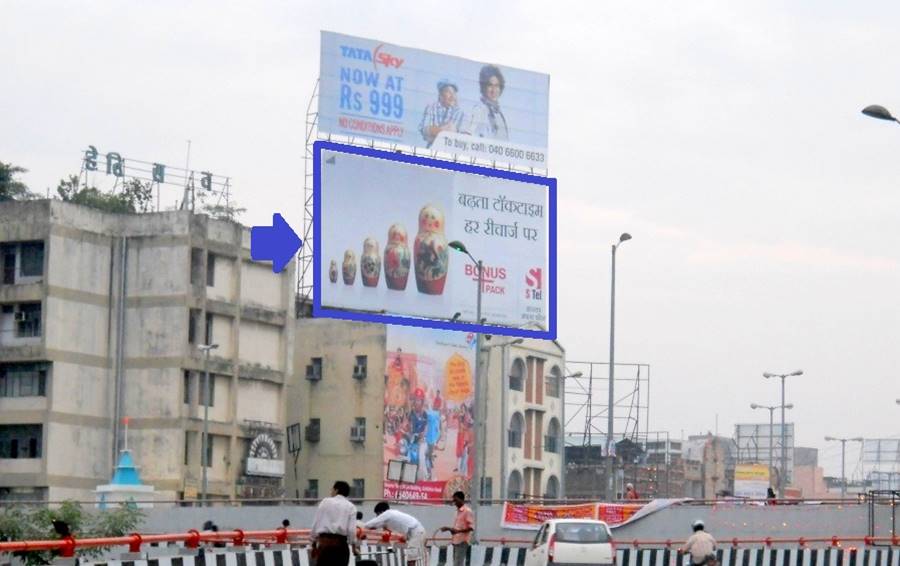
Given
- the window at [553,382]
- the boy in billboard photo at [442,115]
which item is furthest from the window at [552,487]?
the boy in billboard photo at [442,115]

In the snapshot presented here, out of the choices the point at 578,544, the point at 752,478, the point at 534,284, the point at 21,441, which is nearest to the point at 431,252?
the point at 534,284

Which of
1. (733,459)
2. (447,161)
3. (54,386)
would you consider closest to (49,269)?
(54,386)

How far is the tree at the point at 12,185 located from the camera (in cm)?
8288

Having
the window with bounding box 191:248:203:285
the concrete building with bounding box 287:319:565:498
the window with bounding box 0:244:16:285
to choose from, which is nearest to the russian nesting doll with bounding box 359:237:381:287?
the window with bounding box 191:248:203:285

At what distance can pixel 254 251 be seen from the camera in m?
78.0

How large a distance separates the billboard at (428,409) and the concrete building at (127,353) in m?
5.99

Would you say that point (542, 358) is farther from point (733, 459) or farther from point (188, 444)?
point (733, 459)

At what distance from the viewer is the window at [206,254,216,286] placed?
75312 mm

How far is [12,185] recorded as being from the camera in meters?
83.1

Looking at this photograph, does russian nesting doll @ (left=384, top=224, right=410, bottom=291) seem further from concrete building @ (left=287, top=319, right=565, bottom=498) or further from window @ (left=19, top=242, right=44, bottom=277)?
window @ (left=19, top=242, right=44, bottom=277)

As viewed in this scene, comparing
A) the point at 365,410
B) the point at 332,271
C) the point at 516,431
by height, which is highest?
the point at 332,271

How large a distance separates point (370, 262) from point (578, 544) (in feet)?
103

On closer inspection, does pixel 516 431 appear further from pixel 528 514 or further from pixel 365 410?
pixel 528 514

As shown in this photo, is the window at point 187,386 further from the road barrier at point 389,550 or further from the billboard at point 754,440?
the billboard at point 754,440
